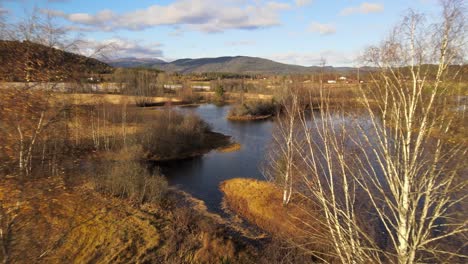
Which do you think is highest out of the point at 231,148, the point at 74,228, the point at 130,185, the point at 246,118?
the point at 246,118

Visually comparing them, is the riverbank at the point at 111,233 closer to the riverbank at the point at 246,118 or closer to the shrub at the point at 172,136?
the shrub at the point at 172,136

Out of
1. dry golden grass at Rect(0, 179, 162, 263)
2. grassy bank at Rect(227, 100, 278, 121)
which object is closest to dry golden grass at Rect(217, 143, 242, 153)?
dry golden grass at Rect(0, 179, 162, 263)

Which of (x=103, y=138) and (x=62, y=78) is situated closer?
(x=62, y=78)

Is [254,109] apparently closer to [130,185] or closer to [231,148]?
[231,148]

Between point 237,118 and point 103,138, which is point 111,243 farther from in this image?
point 237,118

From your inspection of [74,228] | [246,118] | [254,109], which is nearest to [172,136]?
[74,228]

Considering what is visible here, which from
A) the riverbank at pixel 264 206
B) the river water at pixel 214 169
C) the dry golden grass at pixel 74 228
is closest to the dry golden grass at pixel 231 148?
the river water at pixel 214 169

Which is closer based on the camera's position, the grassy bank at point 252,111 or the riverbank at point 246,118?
the riverbank at point 246,118

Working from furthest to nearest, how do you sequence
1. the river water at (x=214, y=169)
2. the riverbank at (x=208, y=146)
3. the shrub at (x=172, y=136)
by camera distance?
the shrub at (x=172, y=136) < the riverbank at (x=208, y=146) < the river water at (x=214, y=169)

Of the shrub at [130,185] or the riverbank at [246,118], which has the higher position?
the riverbank at [246,118]

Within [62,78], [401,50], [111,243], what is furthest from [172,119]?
[401,50]

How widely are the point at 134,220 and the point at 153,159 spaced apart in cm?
1193

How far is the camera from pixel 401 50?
316 centimetres

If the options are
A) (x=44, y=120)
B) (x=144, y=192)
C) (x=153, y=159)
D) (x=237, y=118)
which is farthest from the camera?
(x=237, y=118)
